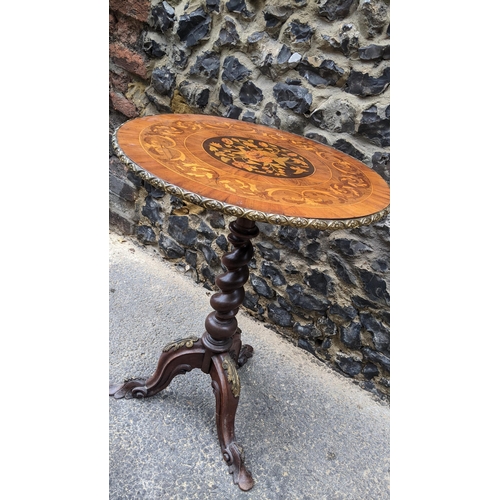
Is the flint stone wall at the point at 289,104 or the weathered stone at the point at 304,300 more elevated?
the flint stone wall at the point at 289,104

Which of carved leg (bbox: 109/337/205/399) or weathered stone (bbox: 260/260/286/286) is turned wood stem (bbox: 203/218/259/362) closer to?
carved leg (bbox: 109/337/205/399)

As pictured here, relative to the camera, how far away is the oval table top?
34.4 inches

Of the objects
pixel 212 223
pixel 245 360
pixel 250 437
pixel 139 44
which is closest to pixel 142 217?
pixel 212 223

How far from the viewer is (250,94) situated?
1.79m

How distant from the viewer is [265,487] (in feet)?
4.21

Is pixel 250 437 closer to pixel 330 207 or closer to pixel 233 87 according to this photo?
pixel 330 207

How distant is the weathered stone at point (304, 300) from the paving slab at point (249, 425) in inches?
9.1

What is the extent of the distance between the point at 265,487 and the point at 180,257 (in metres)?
1.39

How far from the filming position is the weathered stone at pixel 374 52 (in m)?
1.39

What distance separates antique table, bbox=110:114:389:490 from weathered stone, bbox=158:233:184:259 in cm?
86

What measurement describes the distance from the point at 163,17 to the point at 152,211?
1038mm

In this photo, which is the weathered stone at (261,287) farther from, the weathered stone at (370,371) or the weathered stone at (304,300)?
the weathered stone at (370,371)

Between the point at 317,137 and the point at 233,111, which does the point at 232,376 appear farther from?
the point at 233,111

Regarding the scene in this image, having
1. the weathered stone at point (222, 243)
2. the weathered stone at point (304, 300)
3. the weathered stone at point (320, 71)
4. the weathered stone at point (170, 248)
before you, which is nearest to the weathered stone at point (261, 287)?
the weathered stone at point (304, 300)
